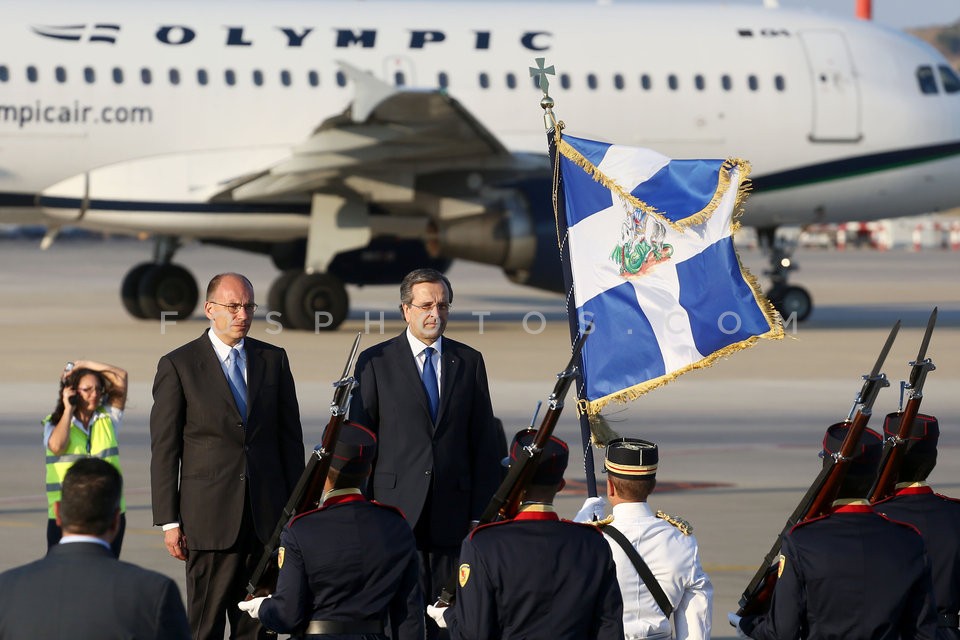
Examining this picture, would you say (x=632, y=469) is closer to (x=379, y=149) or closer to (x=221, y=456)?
(x=221, y=456)

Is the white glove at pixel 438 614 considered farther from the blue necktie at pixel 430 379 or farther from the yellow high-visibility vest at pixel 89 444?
the yellow high-visibility vest at pixel 89 444

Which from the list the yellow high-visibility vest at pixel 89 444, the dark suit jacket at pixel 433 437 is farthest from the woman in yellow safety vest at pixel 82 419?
the dark suit jacket at pixel 433 437

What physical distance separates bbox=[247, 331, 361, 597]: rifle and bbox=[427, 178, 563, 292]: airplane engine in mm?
15649

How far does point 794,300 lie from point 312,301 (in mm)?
7597

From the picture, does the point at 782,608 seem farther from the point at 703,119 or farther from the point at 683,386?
the point at 703,119

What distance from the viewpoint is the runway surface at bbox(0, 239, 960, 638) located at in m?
10.6

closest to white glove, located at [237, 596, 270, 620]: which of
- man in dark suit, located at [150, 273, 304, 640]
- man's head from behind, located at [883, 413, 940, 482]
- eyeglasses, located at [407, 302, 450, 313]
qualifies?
man in dark suit, located at [150, 273, 304, 640]

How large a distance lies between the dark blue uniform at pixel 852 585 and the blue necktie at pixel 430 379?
2.46 m

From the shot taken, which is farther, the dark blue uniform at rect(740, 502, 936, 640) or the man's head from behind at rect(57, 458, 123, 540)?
the dark blue uniform at rect(740, 502, 936, 640)

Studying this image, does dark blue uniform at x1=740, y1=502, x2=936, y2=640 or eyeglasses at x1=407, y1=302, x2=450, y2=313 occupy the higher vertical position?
eyeglasses at x1=407, y1=302, x2=450, y2=313

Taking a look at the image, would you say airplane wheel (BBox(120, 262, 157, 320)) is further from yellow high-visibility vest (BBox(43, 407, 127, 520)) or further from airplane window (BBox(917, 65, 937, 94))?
yellow high-visibility vest (BBox(43, 407, 127, 520))

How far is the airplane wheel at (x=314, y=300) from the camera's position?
2292cm

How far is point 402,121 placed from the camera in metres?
22.4

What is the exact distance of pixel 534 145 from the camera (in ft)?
79.0
